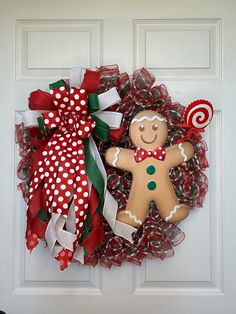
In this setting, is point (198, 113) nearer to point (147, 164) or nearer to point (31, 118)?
point (147, 164)

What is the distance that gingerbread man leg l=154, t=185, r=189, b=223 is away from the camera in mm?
963

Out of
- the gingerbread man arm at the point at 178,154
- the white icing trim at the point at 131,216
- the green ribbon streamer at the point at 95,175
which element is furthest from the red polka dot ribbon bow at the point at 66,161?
the gingerbread man arm at the point at 178,154

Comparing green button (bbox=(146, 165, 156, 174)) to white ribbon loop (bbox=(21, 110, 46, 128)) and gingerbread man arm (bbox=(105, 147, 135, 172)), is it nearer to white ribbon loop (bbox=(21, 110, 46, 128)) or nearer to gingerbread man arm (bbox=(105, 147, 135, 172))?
gingerbread man arm (bbox=(105, 147, 135, 172))

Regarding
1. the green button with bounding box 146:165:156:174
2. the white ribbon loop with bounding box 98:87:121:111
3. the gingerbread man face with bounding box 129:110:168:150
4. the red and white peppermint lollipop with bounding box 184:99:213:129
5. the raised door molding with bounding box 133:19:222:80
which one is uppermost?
the raised door molding with bounding box 133:19:222:80

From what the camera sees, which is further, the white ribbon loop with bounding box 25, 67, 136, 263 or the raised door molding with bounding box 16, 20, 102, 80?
the raised door molding with bounding box 16, 20, 102, 80

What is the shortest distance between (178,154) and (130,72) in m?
0.32

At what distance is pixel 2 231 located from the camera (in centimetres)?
110

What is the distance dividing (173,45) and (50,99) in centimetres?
44

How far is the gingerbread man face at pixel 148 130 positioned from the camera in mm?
958

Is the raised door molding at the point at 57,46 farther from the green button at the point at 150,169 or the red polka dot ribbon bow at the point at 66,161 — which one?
the green button at the point at 150,169

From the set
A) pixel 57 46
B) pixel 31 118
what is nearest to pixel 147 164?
pixel 31 118

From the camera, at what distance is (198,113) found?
0.96 m

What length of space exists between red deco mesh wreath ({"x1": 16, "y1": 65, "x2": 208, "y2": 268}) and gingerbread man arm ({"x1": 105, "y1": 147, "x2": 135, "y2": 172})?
5 centimetres

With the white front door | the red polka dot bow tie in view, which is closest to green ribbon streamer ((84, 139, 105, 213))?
the red polka dot bow tie
